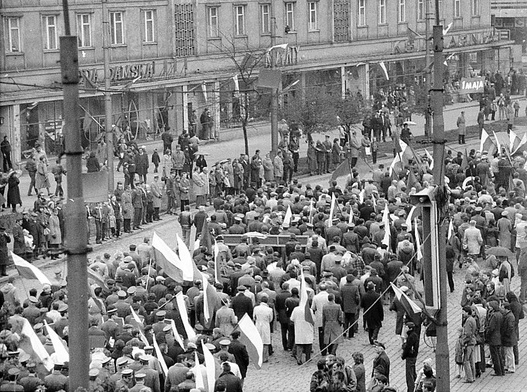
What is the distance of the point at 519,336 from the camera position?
26781mm

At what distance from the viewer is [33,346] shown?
2134cm

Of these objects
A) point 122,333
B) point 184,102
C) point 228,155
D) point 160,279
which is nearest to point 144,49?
point 184,102

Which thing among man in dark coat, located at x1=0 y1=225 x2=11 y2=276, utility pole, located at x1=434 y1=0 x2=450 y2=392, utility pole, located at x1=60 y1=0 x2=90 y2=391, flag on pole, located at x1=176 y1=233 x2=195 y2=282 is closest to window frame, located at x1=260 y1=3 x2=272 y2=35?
man in dark coat, located at x1=0 y1=225 x2=11 y2=276

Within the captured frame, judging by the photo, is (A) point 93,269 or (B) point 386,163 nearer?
(A) point 93,269

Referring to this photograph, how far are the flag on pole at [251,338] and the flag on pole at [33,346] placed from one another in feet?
11.2

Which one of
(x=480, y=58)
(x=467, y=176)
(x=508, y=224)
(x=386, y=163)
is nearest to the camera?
(x=508, y=224)

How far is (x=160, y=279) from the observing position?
26.4 meters

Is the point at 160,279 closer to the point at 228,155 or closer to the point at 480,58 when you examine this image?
the point at 228,155

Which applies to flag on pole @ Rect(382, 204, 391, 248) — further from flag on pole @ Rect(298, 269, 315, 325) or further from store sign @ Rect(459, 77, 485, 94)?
store sign @ Rect(459, 77, 485, 94)

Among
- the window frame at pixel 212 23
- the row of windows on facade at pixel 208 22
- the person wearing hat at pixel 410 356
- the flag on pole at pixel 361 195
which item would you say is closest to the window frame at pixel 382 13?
the row of windows on facade at pixel 208 22

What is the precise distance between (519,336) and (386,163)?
2311 centimetres

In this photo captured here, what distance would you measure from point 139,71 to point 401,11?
2353 centimetres

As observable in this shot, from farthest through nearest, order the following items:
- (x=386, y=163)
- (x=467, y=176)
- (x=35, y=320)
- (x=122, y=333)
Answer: (x=386, y=163) < (x=467, y=176) < (x=35, y=320) < (x=122, y=333)

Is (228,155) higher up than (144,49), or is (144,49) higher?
(144,49)
